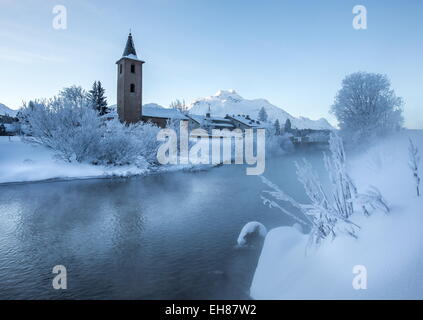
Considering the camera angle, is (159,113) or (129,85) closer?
(129,85)

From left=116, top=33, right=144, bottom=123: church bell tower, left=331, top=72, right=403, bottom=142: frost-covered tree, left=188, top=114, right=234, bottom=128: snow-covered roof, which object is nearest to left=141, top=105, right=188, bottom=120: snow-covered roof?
left=116, top=33, right=144, bottom=123: church bell tower

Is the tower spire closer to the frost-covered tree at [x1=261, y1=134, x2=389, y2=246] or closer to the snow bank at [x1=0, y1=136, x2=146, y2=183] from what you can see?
the snow bank at [x1=0, y1=136, x2=146, y2=183]

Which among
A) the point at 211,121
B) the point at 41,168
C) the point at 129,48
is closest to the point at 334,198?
the point at 41,168

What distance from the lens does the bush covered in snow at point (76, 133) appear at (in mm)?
21438

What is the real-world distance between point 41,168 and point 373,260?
72.4 ft

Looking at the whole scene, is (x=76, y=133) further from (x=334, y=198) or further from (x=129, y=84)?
(x=334, y=198)

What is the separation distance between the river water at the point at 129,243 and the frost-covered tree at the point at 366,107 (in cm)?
1210

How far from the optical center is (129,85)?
39.5 m

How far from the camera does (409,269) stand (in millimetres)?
2805

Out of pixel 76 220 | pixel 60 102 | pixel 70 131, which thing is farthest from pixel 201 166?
pixel 76 220

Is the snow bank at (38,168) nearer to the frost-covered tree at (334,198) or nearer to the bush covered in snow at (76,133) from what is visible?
the bush covered in snow at (76,133)

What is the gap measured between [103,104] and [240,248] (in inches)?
1988

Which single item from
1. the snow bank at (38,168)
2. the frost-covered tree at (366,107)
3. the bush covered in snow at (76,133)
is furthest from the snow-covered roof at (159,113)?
the frost-covered tree at (366,107)
